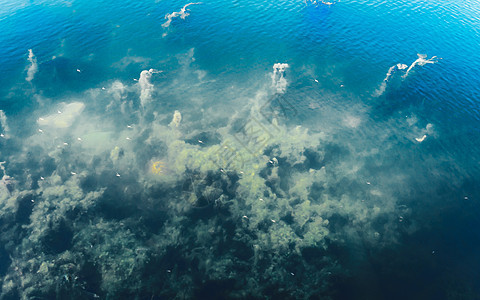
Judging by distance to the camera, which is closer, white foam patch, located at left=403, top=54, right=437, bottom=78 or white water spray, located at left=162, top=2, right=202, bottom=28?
white foam patch, located at left=403, top=54, right=437, bottom=78

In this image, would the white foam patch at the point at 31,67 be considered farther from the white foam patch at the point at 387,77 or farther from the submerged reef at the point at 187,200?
the white foam patch at the point at 387,77

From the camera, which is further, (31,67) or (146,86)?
(31,67)

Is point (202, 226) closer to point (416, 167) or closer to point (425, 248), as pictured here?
point (425, 248)

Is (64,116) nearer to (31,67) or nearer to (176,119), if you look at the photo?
(31,67)

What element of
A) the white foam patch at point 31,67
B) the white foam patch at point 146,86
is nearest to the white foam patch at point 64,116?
the white foam patch at point 146,86

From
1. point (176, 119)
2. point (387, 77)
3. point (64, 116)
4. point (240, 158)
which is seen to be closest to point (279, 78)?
point (240, 158)

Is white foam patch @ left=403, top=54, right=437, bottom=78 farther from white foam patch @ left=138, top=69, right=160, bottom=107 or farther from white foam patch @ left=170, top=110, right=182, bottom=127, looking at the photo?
white foam patch @ left=138, top=69, right=160, bottom=107

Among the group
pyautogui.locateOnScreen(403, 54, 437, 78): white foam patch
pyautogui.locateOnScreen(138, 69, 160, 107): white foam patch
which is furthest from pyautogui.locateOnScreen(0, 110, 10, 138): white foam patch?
pyautogui.locateOnScreen(403, 54, 437, 78): white foam patch
